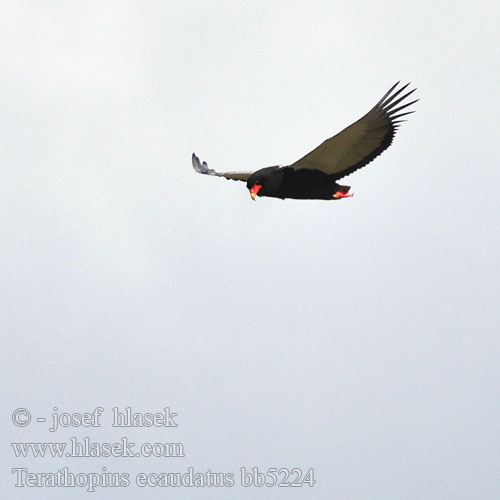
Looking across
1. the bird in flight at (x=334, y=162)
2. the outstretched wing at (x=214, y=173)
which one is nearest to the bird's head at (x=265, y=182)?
the bird in flight at (x=334, y=162)

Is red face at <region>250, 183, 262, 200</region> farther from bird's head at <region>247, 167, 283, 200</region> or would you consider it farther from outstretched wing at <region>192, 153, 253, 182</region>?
outstretched wing at <region>192, 153, 253, 182</region>

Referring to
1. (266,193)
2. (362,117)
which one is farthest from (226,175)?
(362,117)

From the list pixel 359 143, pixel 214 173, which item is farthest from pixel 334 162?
pixel 214 173

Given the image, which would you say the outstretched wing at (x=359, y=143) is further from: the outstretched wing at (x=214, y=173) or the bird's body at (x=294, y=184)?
the outstretched wing at (x=214, y=173)

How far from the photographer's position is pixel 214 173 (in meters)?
38.0

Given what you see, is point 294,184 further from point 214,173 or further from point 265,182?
point 214,173

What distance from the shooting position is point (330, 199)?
32.8m

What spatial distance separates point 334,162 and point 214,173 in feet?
22.2

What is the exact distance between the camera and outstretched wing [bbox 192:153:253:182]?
36.5 meters

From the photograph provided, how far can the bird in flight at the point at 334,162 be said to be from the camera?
31.1m

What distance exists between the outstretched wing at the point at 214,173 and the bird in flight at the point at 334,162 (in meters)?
3.97

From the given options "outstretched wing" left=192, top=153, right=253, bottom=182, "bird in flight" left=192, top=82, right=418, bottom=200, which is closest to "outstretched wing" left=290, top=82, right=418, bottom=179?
"bird in flight" left=192, top=82, right=418, bottom=200

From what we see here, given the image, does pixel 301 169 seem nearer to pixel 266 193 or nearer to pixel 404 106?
pixel 266 193

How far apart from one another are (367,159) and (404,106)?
183 centimetres
